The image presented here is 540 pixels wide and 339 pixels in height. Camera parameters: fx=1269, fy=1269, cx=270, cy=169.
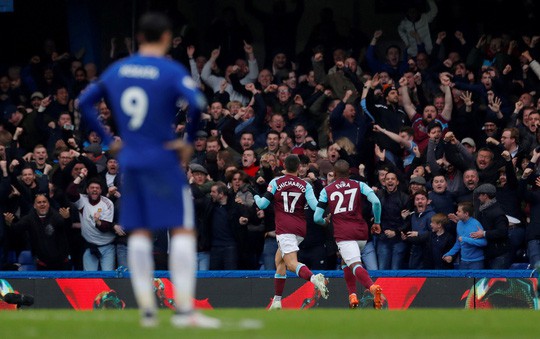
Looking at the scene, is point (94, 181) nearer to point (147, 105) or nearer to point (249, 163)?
A: point (249, 163)

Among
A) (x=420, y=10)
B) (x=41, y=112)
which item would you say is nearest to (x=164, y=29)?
(x=41, y=112)

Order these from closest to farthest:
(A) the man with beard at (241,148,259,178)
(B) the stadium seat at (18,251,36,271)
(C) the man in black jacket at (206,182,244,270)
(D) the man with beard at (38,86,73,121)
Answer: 1. (C) the man in black jacket at (206,182,244,270)
2. (B) the stadium seat at (18,251,36,271)
3. (A) the man with beard at (241,148,259,178)
4. (D) the man with beard at (38,86,73,121)

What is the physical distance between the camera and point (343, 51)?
76.5ft

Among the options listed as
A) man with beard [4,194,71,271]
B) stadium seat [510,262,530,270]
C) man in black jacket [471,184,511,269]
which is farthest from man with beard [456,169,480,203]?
man with beard [4,194,71,271]

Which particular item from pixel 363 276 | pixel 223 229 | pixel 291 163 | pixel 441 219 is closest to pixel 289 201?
pixel 291 163

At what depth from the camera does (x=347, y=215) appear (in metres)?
17.4

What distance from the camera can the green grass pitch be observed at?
29.2 feet

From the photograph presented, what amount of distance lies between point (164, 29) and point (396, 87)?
13013mm

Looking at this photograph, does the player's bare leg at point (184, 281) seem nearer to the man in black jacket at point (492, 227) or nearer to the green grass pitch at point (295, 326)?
the green grass pitch at point (295, 326)

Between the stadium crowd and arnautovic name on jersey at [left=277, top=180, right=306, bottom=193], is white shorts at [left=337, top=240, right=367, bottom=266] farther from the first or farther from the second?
the stadium crowd

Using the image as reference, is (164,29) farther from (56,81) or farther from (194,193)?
(56,81)

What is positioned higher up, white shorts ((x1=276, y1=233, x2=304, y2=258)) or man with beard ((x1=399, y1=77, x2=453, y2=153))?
man with beard ((x1=399, y1=77, x2=453, y2=153))

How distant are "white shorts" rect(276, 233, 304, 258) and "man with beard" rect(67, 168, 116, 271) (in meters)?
3.24

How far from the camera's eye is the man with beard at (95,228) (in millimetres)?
19719
